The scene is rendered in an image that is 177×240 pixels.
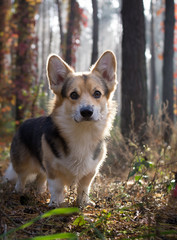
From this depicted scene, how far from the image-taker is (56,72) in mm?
3941

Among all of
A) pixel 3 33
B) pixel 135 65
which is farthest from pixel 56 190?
pixel 3 33

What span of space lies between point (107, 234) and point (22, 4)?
8639mm

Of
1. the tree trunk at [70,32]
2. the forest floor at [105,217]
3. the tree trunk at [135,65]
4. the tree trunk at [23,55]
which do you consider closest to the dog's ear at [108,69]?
the forest floor at [105,217]

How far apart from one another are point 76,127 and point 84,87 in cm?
51

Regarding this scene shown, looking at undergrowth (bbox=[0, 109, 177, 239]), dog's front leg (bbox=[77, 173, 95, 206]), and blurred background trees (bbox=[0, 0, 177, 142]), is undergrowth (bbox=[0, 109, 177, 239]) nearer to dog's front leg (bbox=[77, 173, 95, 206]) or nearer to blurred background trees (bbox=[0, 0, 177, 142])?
dog's front leg (bbox=[77, 173, 95, 206])

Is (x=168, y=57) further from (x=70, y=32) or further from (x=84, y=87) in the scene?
(x=84, y=87)

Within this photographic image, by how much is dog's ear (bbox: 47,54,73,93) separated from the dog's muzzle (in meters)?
0.81

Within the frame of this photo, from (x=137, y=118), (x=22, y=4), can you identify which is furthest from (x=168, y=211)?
(x=22, y=4)

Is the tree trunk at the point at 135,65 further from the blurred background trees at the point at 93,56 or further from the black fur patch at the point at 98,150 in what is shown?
the black fur patch at the point at 98,150

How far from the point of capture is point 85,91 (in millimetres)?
3658

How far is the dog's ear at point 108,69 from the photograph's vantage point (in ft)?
13.1

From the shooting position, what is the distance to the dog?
139 inches

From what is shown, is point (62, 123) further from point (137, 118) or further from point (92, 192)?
point (137, 118)

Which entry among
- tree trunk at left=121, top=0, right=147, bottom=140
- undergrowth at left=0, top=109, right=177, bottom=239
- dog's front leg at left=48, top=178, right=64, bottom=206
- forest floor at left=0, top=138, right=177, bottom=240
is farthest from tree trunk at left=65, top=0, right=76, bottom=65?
dog's front leg at left=48, top=178, right=64, bottom=206
